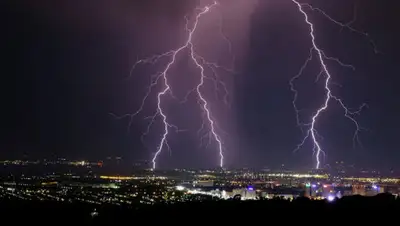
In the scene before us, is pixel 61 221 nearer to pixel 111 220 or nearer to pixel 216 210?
pixel 111 220

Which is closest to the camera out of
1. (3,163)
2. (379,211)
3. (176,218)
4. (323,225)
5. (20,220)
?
(323,225)

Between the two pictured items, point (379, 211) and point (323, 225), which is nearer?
point (323, 225)

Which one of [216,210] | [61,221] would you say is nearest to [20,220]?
[61,221]

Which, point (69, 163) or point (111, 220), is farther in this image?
point (69, 163)

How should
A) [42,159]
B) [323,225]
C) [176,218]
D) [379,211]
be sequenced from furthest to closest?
[42,159] → [176,218] → [379,211] → [323,225]

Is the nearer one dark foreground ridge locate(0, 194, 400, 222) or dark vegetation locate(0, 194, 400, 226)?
dark vegetation locate(0, 194, 400, 226)

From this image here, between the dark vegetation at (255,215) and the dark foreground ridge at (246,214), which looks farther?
the dark foreground ridge at (246,214)

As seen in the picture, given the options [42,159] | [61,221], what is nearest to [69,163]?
[42,159]

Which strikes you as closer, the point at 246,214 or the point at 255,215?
the point at 255,215

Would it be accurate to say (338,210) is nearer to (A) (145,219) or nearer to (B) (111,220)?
(A) (145,219)
